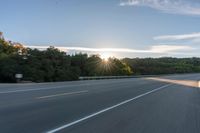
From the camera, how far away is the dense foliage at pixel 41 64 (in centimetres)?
4850

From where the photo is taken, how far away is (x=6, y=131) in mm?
8852

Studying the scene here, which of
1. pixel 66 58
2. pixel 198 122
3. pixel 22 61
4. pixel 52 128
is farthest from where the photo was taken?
pixel 66 58

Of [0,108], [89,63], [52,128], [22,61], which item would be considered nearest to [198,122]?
[52,128]

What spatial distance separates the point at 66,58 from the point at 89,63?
10.7m

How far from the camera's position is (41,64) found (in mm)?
56219

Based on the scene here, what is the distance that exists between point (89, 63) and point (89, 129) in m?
65.0

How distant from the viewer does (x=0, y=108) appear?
1320 cm

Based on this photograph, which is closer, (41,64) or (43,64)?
(41,64)

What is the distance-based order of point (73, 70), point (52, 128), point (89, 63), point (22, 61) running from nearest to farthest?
point (52, 128)
point (22, 61)
point (73, 70)
point (89, 63)

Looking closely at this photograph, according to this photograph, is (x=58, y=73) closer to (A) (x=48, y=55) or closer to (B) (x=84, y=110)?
(A) (x=48, y=55)

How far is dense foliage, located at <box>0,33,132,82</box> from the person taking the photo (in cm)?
4850

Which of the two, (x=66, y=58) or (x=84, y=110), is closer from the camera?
(x=84, y=110)

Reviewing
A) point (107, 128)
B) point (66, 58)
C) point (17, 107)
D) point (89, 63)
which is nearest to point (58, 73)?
point (66, 58)

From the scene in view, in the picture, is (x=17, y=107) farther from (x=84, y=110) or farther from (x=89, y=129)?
(x=89, y=129)
